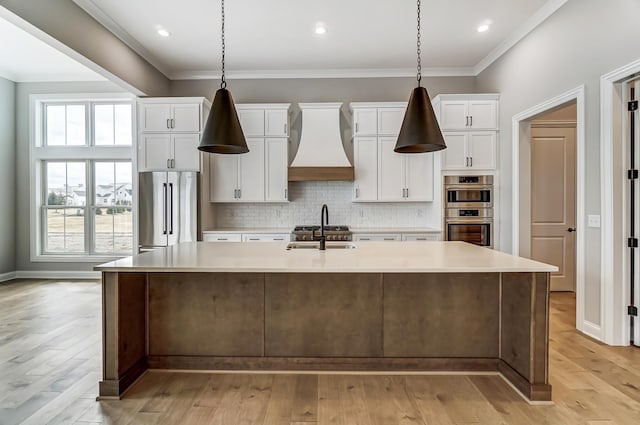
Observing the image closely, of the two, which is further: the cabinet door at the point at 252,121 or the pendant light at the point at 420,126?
the cabinet door at the point at 252,121

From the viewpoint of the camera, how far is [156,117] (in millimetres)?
A: 5172

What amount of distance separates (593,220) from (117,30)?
5364 millimetres

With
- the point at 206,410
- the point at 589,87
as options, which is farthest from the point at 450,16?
the point at 206,410

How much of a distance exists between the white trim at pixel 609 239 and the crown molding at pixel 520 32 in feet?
3.66

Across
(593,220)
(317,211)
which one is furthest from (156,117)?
(593,220)

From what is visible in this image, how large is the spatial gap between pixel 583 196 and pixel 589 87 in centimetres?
98

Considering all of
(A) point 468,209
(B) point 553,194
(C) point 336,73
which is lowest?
(A) point 468,209

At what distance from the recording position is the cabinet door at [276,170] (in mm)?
5379

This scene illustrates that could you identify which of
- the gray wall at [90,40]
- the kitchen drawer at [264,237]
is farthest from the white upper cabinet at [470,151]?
the gray wall at [90,40]

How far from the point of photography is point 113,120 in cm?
625

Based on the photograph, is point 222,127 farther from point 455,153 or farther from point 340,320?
point 455,153

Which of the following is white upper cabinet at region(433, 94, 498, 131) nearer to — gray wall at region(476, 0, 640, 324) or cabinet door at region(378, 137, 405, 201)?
gray wall at region(476, 0, 640, 324)

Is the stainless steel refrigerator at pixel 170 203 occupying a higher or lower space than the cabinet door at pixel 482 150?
lower

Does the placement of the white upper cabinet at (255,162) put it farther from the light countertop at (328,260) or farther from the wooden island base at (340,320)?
the wooden island base at (340,320)
